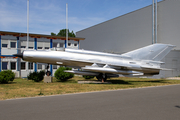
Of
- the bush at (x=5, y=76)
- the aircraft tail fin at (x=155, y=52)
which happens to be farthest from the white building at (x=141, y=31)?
the bush at (x=5, y=76)

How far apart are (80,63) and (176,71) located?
1438 centimetres

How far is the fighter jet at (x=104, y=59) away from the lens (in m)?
14.5

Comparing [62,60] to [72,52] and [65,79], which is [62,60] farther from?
[65,79]

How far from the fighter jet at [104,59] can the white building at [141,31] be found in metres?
6.91

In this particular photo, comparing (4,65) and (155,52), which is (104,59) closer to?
(155,52)

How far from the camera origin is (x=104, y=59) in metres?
15.2

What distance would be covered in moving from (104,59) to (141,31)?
1617 cm

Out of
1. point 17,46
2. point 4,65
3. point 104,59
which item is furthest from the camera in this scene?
point 17,46

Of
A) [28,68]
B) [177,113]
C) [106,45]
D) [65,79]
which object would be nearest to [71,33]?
[106,45]

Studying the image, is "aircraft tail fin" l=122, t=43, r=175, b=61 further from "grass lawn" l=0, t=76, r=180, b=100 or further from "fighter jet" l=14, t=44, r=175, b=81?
"grass lawn" l=0, t=76, r=180, b=100

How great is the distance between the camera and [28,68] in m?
22.6

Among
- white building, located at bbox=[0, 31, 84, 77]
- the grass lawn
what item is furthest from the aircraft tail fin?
white building, located at bbox=[0, 31, 84, 77]

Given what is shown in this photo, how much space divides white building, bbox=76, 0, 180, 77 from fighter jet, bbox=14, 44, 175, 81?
6.91 meters

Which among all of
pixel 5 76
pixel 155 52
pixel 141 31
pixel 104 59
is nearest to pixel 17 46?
pixel 5 76
